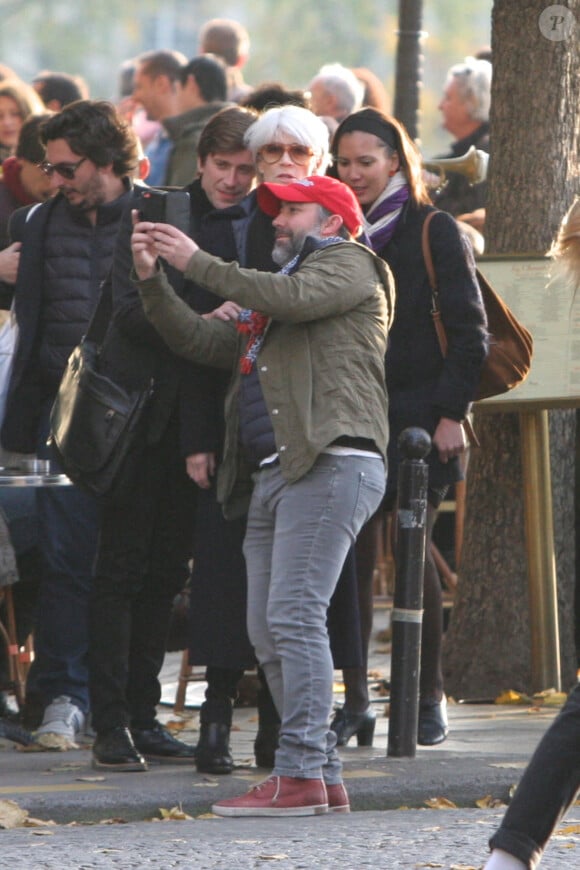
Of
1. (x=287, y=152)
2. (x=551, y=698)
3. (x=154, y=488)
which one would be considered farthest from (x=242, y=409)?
(x=551, y=698)

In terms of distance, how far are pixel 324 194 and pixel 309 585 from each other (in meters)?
1.21

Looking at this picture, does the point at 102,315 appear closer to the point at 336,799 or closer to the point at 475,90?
the point at 336,799

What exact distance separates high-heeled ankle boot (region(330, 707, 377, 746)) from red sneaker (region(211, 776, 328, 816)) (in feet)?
3.91

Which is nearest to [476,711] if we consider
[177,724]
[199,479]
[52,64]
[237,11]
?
[177,724]

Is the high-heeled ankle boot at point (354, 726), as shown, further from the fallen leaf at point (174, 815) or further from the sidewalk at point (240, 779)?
the fallen leaf at point (174, 815)

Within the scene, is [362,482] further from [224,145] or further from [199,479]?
[224,145]

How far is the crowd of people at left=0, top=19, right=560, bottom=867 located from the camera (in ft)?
21.3

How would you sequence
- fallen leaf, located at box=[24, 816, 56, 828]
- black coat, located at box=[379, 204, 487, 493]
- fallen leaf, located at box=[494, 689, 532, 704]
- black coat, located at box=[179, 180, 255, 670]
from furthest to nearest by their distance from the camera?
fallen leaf, located at box=[494, 689, 532, 704] < black coat, located at box=[379, 204, 487, 493] < black coat, located at box=[179, 180, 255, 670] < fallen leaf, located at box=[24, 816, 56, 828]

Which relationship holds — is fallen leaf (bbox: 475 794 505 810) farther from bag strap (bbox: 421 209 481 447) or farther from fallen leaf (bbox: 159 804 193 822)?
bag strap (bbox: 421 209 481 447)

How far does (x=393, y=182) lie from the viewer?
7.69 metres

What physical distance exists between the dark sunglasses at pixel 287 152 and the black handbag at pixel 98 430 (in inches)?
34.4

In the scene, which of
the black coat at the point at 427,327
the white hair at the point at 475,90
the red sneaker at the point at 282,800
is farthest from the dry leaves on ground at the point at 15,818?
the white hair at the point at 475,90

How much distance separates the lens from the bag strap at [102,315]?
23.7 feet

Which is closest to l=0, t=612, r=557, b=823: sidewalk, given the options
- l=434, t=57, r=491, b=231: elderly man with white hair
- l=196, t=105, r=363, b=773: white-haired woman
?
l=196, t=105, r=363, b=773: white-haired woman
